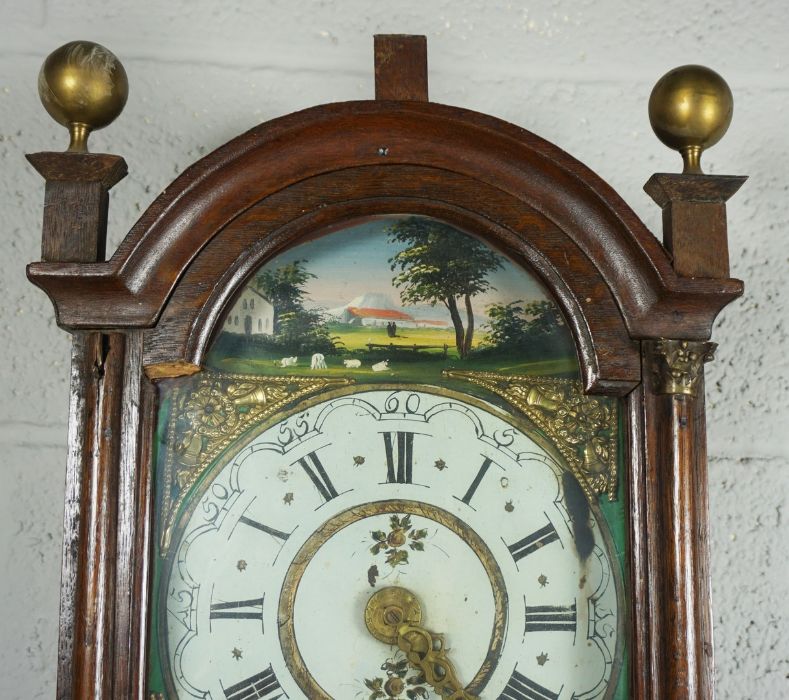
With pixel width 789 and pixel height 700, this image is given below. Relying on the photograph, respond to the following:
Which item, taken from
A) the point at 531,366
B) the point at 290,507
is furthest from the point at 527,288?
the point at 290,507

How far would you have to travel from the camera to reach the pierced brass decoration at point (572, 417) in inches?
39.6

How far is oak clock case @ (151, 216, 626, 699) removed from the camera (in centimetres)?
97

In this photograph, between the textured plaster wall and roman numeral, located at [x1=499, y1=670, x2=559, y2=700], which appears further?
the textured plaster wall

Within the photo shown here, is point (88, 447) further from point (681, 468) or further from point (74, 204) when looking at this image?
point (681, 468)

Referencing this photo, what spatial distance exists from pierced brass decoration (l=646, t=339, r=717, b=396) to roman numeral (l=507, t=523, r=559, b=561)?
16 centimetres

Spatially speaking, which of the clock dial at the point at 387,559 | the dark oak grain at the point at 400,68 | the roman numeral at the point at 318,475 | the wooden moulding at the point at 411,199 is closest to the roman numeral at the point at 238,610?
the clock dial at the point at 387,559

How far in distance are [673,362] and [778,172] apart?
0.45 metres

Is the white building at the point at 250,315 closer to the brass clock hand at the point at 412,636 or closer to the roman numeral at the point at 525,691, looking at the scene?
the brass clock hand at the point at 412,636

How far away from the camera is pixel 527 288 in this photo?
103cm

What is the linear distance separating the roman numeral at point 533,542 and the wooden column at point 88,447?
0.35 metres

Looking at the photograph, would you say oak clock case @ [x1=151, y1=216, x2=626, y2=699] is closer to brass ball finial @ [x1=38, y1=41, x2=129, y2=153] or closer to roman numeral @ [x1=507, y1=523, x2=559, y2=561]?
roman numeral @ [x1=507, y1=523, x2=559, y2=561]

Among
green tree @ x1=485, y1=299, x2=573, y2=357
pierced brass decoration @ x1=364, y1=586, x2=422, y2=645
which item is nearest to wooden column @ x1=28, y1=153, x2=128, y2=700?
pierced brass decoration @ x1=364, y1=586, x2=422, y2=645

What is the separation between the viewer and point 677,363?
3.23 ft

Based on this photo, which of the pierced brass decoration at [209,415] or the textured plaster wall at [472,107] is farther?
the textured plaster wall at [472,107]
